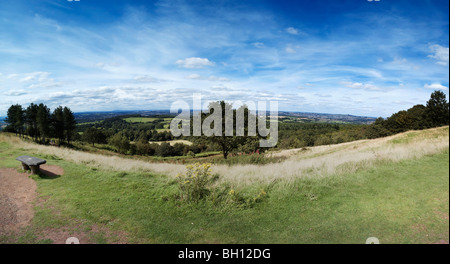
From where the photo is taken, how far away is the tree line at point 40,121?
141 ft

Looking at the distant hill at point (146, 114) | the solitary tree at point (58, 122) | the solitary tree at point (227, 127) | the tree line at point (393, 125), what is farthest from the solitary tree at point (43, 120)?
the tree line at point (393, 125)

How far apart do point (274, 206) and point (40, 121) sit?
178 ft

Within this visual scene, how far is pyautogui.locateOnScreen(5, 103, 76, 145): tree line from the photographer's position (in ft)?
141

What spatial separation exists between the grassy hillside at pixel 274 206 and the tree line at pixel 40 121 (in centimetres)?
4593

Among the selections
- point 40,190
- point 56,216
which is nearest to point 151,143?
point 40,190

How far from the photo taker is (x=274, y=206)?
6.99 meters

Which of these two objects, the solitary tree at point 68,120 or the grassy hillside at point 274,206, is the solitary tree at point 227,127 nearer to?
the grassy hillside at point 274,206

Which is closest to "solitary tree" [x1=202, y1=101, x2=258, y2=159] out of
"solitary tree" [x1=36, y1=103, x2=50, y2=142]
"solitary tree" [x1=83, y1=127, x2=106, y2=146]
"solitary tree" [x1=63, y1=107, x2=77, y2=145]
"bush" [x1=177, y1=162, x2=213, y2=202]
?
"bush" [x1=177, y1=162, x2=213, y2=202]

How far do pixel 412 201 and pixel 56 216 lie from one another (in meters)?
10.6

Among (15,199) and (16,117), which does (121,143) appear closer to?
(16,117)

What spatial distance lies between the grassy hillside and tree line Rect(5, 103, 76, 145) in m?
45.9

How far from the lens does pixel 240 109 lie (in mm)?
26328

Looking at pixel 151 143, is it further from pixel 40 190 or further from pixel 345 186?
pixel 345 186

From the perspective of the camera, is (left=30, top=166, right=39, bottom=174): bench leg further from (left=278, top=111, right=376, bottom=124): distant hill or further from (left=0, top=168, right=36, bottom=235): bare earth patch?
(left=278, top=111, right=376, bottom=124): distant hill
